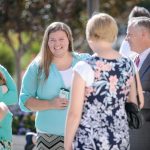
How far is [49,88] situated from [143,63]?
93 cm

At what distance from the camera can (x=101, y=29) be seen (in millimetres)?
4617

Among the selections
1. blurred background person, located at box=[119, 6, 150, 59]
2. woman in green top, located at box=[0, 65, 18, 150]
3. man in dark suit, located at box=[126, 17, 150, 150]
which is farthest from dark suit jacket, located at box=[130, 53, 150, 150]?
woman in green top, located at box=[0, 65, 18, 150]

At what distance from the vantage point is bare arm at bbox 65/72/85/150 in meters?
4.48

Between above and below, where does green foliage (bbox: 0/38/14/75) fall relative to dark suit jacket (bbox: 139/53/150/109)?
below

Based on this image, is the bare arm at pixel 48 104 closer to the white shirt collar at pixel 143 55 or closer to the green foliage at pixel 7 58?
the white shirt collar at pixel 143 55

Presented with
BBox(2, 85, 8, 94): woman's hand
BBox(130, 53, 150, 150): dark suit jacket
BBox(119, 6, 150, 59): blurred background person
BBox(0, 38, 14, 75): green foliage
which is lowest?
BBox(0, 38, 14, 75): green foliage

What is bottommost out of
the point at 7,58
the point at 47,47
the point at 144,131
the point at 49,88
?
the point at 7,58

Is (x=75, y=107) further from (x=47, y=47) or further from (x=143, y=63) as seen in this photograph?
(x=143, y=63)

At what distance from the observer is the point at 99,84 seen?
4562mm

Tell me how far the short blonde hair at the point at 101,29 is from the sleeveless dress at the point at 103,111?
15 cm

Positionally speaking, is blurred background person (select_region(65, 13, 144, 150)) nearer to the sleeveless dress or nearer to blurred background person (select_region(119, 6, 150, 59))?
the sleeveless dress

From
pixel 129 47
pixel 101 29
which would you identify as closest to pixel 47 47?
pixel 101 29

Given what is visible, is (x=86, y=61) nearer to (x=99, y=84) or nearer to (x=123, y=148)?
(x=99, y=84)

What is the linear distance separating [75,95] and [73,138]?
0.29 m
